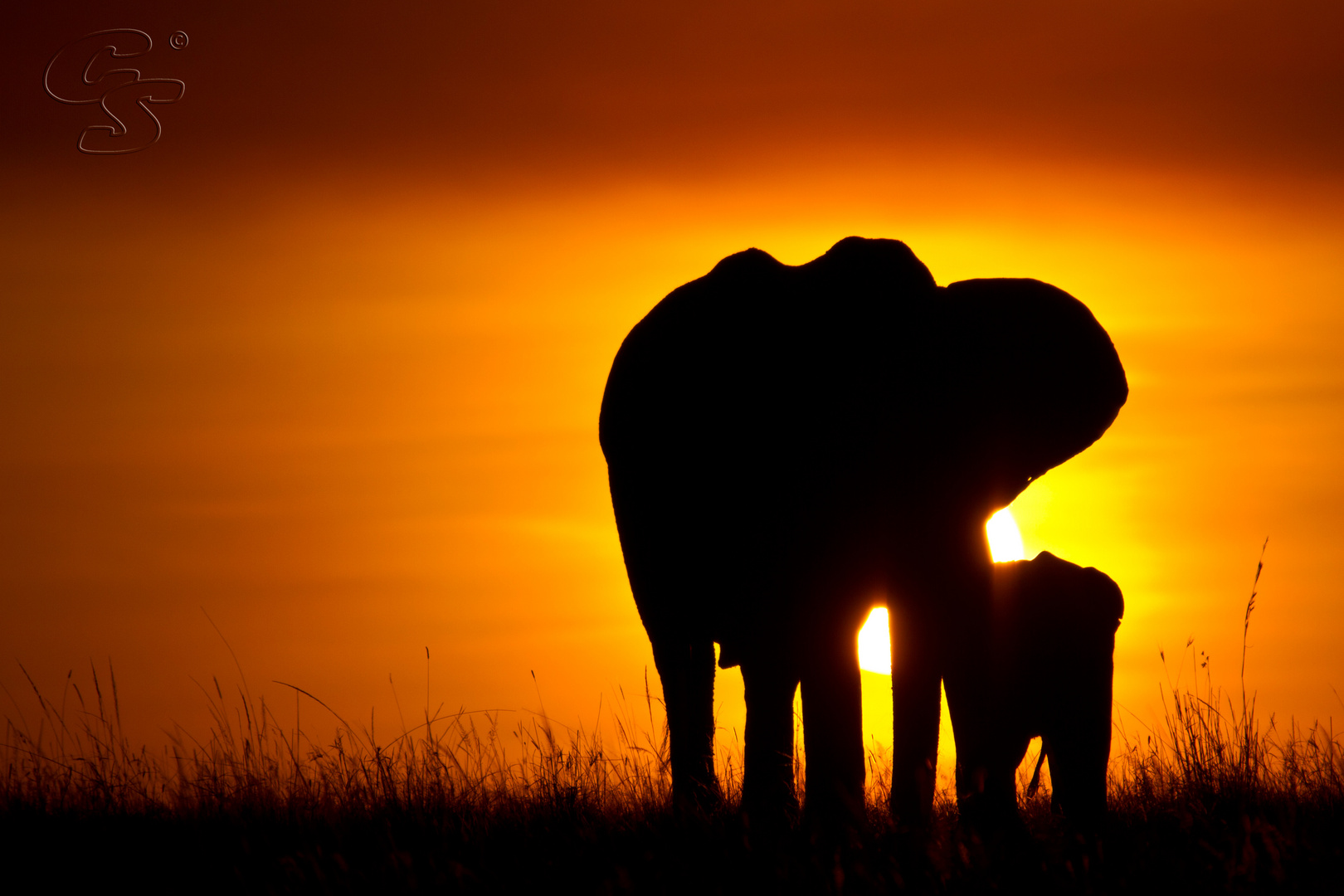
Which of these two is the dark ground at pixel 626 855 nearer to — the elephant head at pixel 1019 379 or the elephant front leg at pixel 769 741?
the elephant front leg at pixel 769 741

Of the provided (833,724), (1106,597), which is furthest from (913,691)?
(1106,597)

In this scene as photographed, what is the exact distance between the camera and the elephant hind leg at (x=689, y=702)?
7.80 meters

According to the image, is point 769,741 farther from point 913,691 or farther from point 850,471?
point 850,471

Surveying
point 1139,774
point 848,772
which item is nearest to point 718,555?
point 848,772

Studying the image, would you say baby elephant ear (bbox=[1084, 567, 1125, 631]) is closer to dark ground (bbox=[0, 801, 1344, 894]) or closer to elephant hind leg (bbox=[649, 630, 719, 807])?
dark ground (bbox=[0, 801, 1344, 894])

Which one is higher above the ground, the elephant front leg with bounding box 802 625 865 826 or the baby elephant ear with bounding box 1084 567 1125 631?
the baby elephant ear with bounding box 1084 567 1125 631

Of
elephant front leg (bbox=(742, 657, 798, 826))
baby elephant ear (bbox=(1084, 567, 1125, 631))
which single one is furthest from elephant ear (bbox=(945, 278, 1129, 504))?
elephant front leg (bbox=(742, 657, 798, 826))

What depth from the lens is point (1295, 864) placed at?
4875 mm

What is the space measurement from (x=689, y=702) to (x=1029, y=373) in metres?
2.64

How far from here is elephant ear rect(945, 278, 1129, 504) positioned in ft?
23.9

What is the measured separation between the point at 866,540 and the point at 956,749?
3.58 feet

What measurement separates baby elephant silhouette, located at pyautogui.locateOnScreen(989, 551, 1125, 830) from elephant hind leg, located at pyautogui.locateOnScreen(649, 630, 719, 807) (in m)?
1.67

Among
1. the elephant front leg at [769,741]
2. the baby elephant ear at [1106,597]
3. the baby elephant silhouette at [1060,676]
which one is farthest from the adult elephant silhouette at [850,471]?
the baby elephant ear at [1106,597]

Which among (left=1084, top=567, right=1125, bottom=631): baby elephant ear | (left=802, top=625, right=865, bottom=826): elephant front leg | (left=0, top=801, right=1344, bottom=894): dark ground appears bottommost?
(left=0, top=801, right=1344, bottom=894): dark ground
